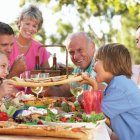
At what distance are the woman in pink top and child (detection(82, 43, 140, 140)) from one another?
5.34 ft

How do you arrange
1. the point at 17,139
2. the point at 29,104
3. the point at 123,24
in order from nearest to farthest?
the point at 17,139 < the point at 29,104 < the point at 123,24

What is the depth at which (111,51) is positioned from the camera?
13.9 feet

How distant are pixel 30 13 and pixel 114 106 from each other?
2.10 m

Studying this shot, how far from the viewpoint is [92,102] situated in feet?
11.8

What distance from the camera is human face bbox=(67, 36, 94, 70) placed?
5.53 m

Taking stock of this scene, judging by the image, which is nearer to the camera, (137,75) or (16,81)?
(16,81)

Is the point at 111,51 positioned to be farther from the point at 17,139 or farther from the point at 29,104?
the point at 17,139

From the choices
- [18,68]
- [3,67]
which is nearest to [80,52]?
[18,68]

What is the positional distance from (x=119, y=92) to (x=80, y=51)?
166 centimetres

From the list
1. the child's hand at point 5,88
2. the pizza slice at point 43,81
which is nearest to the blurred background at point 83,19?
the pizza slice at point 43,81

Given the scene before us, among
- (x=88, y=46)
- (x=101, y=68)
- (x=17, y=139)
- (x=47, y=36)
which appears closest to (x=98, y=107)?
(x=101, y=68)

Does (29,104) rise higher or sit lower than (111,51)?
lower

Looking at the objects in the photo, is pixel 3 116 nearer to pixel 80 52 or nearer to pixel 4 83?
pixel 4 83

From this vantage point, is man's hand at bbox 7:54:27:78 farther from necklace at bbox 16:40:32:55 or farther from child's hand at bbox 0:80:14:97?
child's hand at bbox 0:80:14:97
